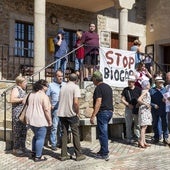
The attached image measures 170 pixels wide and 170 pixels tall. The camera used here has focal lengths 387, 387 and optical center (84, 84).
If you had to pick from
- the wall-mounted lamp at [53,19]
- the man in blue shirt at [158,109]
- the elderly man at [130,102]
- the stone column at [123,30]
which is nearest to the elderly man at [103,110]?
the elderly man at [130,102]

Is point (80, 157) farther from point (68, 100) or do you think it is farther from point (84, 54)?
point (84, 54)

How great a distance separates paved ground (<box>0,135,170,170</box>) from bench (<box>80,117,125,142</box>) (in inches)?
25.6

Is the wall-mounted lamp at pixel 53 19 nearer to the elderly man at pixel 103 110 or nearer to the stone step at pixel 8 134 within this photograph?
the stone step at pixel 8 134

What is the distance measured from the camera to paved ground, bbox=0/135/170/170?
734 centimetres

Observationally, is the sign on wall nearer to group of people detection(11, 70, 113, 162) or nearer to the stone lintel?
the stone lintel

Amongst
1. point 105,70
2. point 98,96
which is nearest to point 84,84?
point 105,70

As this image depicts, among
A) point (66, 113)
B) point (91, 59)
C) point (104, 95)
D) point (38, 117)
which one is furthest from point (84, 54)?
point (38, 117)

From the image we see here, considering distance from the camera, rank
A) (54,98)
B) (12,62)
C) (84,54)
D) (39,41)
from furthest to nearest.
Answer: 1. (12,62)
2. (39,41)
3. (84,54)
4. (54,98)

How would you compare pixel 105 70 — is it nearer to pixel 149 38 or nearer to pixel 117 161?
A: pixel 117 161

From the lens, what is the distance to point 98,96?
7.72 m

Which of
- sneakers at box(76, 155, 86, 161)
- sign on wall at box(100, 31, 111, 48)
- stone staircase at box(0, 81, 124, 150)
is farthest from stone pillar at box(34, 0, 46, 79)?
sign on wall at box(100, 31, 111, 48)

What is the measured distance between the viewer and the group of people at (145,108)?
29.2ft

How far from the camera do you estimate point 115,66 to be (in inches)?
433

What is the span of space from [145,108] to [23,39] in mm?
7529
